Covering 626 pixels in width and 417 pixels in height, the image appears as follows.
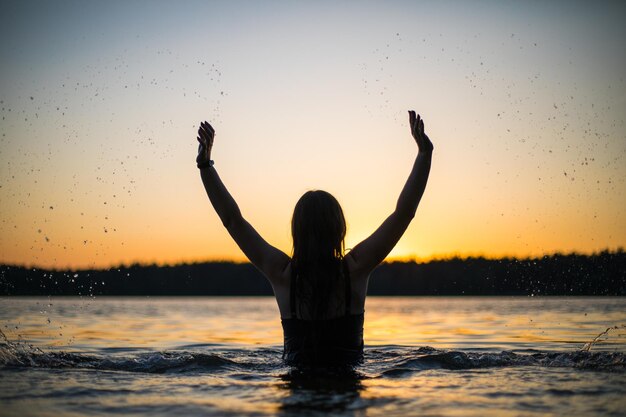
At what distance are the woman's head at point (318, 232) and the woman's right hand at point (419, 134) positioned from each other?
841 mm

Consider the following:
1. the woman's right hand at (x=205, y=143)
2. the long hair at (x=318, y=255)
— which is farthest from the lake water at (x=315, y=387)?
the woman's right hand at (x=205, y=143)

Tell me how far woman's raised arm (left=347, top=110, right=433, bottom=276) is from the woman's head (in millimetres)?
172

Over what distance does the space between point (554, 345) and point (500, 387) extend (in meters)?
7.78

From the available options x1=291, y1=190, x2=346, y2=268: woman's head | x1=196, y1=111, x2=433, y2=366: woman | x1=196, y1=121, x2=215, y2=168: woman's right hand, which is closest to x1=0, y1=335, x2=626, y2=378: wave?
x1=196, y1=111, x2=433, y2=366: woman

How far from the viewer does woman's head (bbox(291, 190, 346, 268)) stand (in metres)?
5.09

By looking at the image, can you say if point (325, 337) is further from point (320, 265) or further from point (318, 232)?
point (318, 232)

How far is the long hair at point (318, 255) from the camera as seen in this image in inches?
197

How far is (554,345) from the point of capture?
12.3 m

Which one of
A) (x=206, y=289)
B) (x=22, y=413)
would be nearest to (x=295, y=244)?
(x=22, y=413)

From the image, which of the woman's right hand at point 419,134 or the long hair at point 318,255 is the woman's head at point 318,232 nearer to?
the long hair at point 318,255

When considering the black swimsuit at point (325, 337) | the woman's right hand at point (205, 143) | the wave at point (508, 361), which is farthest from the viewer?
the wave at point (508, 361)

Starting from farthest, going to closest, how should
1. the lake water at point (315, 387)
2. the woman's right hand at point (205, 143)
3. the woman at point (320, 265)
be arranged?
the woman's right hand at point (205, 143) < the woman at point (320, 265) < the lake water at point (315, 387)

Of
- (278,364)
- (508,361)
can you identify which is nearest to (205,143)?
(278,364)

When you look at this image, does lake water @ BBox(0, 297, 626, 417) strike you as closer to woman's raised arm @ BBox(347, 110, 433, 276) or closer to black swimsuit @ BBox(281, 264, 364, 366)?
black swimsuit @ BBox(281, 264, 364, 366)
